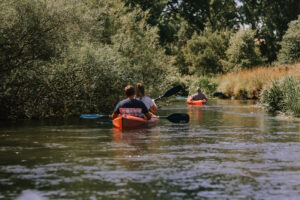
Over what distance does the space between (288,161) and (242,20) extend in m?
56.9

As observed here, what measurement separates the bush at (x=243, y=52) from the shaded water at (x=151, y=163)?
35368mm

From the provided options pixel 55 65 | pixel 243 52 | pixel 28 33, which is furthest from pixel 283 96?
pixel 243 52

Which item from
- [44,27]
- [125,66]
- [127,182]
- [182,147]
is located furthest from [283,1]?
[127,182]

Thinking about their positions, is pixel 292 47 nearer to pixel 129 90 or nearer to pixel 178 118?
pixel 178 118

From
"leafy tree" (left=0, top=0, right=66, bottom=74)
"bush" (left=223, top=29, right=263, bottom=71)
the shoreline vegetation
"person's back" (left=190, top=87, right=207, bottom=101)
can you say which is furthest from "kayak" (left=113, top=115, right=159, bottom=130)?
"bush" (left=223, top=29, right=263, bottom=71)

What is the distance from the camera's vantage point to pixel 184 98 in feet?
152

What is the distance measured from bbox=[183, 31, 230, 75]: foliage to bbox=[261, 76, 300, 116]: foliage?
28646 millimetres

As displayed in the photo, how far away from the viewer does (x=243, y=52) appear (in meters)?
53.3

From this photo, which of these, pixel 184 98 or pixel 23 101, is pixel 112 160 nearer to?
pixel 23 101

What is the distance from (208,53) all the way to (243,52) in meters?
4.12

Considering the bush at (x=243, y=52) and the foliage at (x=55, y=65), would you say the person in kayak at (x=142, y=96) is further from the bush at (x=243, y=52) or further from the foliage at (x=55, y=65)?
the bush at (x=243, y=52)

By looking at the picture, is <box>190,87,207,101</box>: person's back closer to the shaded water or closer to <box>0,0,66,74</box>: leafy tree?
<box>0,0,66,74</box>: leafy tree

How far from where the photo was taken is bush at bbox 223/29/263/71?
5325 centimetres

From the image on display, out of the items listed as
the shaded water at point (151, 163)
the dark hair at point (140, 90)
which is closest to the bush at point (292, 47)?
the dark hair at point (140, 90)
